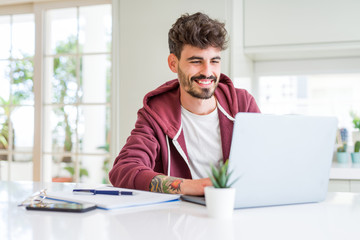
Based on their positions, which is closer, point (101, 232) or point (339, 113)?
point (101, 232)

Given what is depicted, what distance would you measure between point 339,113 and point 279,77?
54 centimetres

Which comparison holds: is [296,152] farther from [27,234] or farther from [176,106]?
[176,106]

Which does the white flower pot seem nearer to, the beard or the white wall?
the beard

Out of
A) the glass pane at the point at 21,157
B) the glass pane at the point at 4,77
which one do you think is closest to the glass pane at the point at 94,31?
the glass pane at the point at 21,157

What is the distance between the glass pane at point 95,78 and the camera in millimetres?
8781

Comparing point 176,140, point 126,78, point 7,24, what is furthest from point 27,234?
point 7,24

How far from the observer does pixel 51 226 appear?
3.01 ft

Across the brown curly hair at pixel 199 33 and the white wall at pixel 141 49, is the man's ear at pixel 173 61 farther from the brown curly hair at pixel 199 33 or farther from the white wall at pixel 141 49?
the white wall at pixel 141 49

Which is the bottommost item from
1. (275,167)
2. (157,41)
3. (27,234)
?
(27,234)

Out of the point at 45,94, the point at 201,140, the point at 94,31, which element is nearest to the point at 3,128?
the point at 45,94

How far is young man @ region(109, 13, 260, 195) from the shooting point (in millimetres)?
1702

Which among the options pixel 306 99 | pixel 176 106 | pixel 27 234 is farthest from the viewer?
pixel 306 99

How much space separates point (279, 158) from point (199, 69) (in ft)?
2.35

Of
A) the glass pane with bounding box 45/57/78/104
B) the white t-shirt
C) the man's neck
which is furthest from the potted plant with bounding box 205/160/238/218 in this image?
the glass pane with bounding box 45/57/78/104
